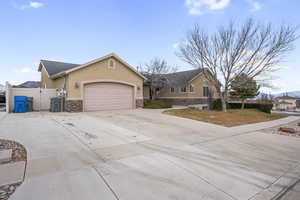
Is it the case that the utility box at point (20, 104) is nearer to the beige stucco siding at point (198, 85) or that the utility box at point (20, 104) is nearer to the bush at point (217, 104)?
the beige stucco siding at point (198, 85)

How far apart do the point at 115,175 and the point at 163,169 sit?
888mm

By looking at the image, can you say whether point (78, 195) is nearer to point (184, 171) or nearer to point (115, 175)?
point (115, 175)

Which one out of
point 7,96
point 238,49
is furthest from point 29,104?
point 238,49

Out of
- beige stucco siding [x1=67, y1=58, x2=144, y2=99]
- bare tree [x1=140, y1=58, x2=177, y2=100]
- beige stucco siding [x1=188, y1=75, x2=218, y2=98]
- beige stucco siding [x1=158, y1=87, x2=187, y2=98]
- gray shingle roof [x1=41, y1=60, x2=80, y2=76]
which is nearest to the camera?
beige stucco siding [x1=67, y1=58, x2=144, y2=99]

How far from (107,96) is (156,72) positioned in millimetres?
8124

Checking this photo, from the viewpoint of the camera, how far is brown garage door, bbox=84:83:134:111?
11648 mm

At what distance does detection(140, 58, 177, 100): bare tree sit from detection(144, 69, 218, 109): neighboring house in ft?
1.89

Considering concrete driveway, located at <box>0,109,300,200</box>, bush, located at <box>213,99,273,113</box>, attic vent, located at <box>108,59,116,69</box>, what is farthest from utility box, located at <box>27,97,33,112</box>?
bush, located at <box>213,99,273,113</box>

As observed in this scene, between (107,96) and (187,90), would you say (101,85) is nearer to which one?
Result: (107,96)

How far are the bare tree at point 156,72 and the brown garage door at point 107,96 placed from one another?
464cm

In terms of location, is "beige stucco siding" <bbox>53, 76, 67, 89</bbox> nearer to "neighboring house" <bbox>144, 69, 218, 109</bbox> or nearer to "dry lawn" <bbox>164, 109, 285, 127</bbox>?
"dry lawn" <bbox>164, 109, 285, 127</bbox>

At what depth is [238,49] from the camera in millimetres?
11234

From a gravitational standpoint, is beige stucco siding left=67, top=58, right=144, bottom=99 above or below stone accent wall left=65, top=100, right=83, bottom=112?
above

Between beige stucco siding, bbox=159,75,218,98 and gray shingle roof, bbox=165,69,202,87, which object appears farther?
beige stucco siding, bbox=159,75,218,98
